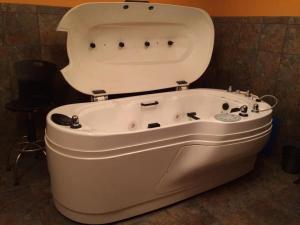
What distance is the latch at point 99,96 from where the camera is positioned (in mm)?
1755

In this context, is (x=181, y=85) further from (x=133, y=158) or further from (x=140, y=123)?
(x=133, y=158)

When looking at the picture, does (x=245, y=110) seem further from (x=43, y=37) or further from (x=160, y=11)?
(x=43, y=37)

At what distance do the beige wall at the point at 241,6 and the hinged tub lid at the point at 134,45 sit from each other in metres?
0.37

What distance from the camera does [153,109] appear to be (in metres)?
1.96

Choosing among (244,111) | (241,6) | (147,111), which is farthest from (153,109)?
(241,6)

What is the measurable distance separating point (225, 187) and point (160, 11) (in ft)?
4.38

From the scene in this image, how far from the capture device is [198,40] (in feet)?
7.13

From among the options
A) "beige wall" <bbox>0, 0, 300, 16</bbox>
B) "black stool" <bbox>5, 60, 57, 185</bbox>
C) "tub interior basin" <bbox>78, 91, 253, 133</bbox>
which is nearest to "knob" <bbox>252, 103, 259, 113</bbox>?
"tub interior basin" <bbox>78, 91, 253, 133</bbox>

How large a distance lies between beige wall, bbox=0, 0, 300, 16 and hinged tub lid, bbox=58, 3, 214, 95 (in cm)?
37

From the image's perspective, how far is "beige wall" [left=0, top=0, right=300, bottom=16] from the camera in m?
1.94

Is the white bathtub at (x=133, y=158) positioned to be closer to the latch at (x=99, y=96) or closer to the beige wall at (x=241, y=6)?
the latch at (x=99, y=96)

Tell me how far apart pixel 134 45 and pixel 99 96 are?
1.69 feet

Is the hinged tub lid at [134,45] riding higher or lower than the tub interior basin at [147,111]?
higher

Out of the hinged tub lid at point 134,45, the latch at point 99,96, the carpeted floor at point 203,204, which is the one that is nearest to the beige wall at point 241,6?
the hinged tub lid at point 134,45
